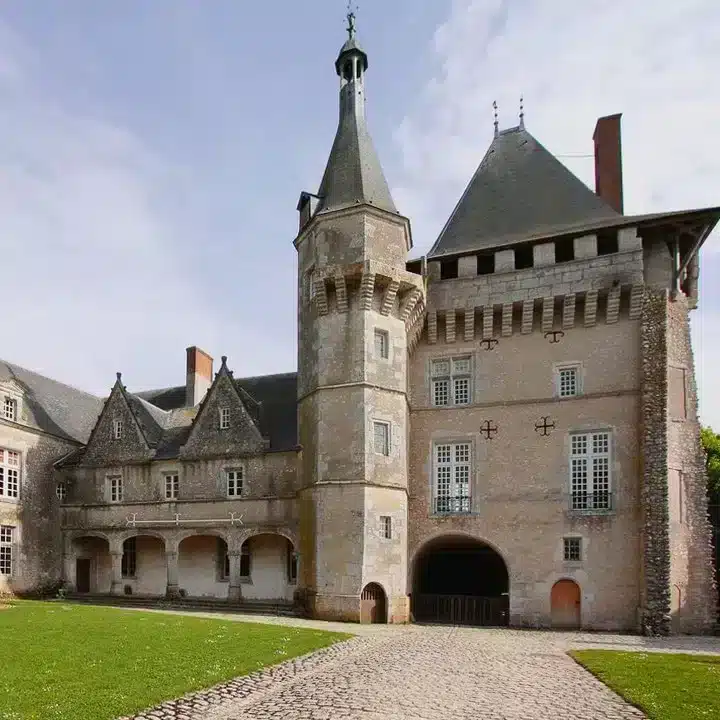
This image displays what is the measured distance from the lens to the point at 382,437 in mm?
25391

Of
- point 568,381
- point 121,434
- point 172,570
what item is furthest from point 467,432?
point 121,434

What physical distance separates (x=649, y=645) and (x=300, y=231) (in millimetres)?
18873

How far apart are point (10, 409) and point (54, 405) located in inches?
157

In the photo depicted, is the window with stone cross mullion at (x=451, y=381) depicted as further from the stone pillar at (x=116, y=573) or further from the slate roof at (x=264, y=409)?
the stone pillar at (x=116, y=573)

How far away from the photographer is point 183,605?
27672mm

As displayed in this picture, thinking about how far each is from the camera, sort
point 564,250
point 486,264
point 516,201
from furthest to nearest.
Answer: point 516,201
point 486,264
point 564,250

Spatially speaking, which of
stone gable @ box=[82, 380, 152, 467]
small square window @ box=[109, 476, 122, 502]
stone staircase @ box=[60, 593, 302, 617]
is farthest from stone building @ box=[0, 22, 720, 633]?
stone gable @ box=[82, 380, 152, 467]

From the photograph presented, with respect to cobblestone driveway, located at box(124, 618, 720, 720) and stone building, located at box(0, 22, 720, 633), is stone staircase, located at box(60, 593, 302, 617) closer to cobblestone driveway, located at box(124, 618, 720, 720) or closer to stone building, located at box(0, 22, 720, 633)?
stone building, located at box(0, 22, 720, 633)

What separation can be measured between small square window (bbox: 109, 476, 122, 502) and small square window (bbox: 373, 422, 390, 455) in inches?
519

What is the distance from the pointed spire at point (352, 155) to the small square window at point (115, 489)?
49.7 ft

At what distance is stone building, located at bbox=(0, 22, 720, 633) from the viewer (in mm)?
24016

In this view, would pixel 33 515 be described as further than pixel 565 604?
Yes

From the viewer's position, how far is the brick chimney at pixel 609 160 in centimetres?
2788

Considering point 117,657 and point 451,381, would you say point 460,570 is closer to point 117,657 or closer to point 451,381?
point 451,381
